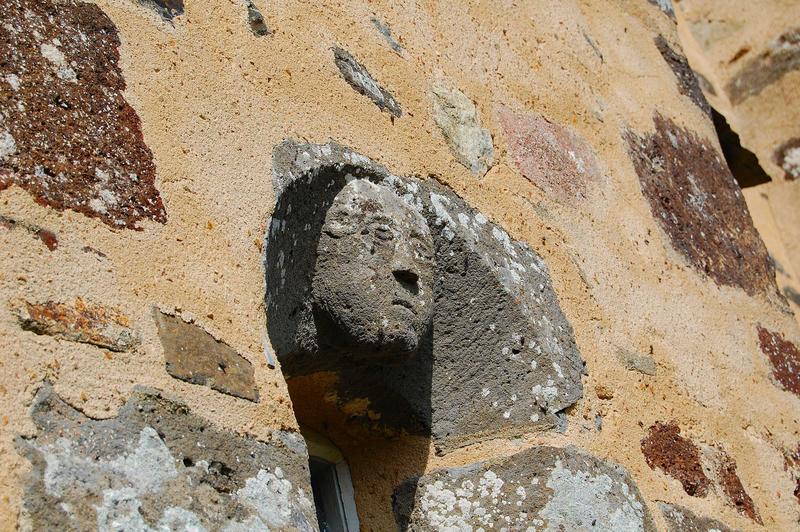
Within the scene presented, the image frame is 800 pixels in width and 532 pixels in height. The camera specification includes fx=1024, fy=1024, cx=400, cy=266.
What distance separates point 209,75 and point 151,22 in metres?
0.12

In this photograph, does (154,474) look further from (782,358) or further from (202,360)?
(782,358)

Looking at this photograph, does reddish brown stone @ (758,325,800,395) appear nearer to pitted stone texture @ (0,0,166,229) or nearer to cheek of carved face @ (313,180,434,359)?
cheek of carved face @ (313,180,434,359)

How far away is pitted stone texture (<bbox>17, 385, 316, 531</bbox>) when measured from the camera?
102cm

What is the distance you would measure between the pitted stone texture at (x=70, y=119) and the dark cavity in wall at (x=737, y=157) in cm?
252

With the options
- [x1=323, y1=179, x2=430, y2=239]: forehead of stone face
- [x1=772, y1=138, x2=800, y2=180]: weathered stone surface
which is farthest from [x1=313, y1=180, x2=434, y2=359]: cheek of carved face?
[x1=772, y1=138, x2=800, y2=180]: weathered stone surface

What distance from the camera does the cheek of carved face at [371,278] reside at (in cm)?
162

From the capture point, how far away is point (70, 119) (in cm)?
129

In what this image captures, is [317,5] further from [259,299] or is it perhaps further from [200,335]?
[200,335]

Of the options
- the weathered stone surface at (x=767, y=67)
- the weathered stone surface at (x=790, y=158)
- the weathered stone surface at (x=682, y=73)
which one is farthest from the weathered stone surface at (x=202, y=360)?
the weathered stone surface at (x=767, y=67)

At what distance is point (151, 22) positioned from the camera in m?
1.50

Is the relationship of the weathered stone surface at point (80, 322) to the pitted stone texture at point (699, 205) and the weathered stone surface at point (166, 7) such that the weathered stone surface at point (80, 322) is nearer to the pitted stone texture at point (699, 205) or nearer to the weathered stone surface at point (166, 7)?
the weathered stone surface at point (166, 7)

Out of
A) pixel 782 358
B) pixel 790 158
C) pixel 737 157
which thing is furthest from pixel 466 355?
pixel 790 158

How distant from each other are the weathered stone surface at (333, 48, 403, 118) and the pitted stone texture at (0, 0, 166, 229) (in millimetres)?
545

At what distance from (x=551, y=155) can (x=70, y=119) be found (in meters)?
1.27
